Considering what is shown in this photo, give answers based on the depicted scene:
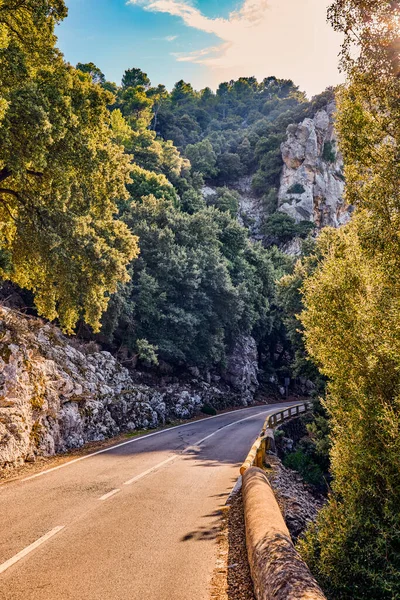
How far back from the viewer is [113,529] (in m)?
7.75

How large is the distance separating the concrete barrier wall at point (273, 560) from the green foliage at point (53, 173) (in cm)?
1070

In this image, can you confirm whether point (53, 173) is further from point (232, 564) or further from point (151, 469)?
point (232, 564)

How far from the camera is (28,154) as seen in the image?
43.3 feet

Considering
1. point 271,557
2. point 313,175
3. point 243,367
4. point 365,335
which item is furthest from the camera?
point 313,175

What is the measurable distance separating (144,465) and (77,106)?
12643mm

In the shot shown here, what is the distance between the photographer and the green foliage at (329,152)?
7781cm

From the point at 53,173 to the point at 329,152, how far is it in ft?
241

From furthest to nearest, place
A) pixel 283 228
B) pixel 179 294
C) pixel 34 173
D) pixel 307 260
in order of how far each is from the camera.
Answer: pixel 283 228 → pixel 179 294 → pixel 307 260 → pixel 34 173

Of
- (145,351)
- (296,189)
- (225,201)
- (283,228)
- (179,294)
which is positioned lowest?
(145,351)

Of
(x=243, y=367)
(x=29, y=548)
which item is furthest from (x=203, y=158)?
(x=29, y=548)

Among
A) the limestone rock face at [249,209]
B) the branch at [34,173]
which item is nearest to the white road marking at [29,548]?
the branch at [34,173]

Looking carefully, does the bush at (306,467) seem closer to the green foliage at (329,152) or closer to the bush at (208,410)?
the bush at (208,410)

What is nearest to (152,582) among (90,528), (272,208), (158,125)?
(90,528)

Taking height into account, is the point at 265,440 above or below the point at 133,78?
below
